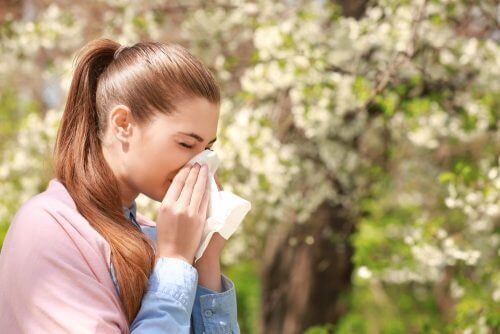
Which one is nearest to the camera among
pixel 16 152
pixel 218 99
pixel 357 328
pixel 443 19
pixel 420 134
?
pixel 218 99

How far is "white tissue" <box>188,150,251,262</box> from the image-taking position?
5.64ft

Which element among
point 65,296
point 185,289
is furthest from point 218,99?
point 65,296

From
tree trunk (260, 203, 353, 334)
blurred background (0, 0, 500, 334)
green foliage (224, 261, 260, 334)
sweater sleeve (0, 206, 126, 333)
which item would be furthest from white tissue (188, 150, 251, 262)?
green foliage (224, 261, 260, 334)

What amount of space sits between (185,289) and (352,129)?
3400 millimetres

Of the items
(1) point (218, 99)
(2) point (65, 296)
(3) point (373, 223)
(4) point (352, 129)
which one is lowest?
(3) point (373, 223)

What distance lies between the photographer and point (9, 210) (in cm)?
604

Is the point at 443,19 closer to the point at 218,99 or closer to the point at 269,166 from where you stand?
the point at 269,166

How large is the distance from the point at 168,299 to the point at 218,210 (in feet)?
0.78

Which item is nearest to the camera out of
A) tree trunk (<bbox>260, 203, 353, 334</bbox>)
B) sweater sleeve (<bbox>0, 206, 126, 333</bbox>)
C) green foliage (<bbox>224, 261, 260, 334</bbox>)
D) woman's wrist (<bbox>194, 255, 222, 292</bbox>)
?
sweater sleeve (<bbox>0, 206, 126, 333</bbox>)

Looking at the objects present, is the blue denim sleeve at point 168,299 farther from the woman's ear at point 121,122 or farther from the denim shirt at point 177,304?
the woman's ear at point 121,122

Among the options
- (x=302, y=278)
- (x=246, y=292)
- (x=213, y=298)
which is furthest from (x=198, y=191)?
(x=246, y=292)

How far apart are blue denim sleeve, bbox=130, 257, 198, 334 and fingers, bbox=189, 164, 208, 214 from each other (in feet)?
0.38

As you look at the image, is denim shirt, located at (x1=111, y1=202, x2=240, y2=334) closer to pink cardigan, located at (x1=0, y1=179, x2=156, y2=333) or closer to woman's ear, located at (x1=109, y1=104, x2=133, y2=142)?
pink cardigan, located at (x1=0, y1=179, x2=156, y2=333)

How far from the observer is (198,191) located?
1.71 metres
